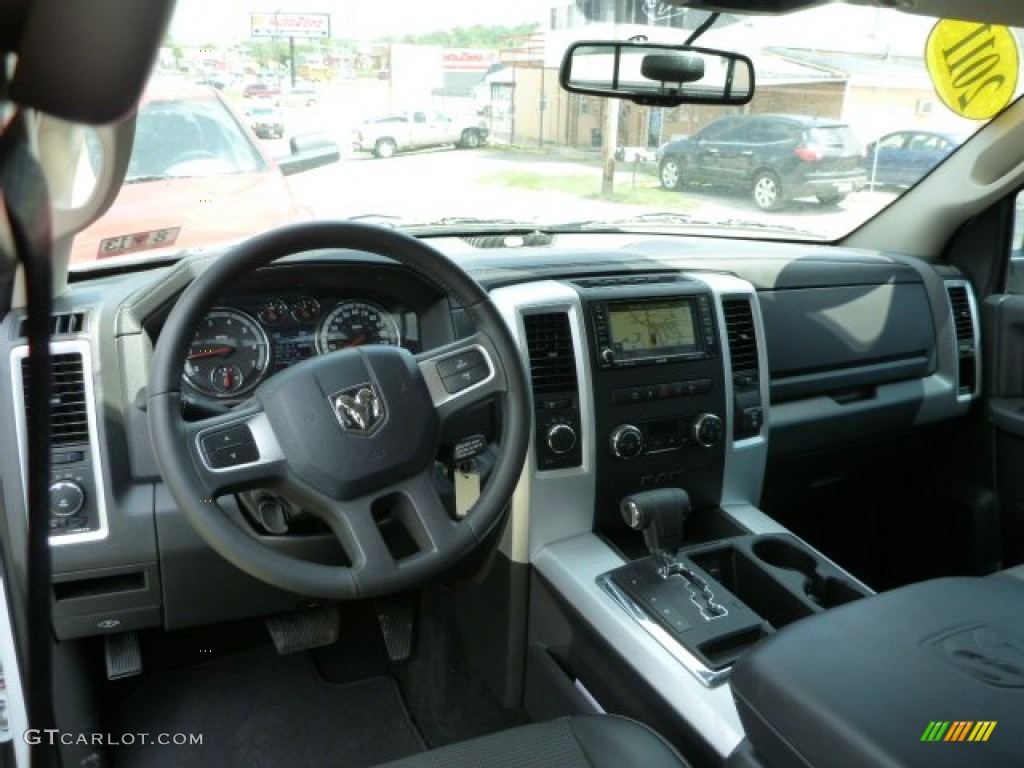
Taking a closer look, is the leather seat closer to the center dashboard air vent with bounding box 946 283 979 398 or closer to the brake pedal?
the brake pedal

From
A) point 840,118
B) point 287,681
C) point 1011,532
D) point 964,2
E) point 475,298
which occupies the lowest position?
point 287,681

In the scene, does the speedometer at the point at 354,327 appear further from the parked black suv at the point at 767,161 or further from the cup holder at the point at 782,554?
the parked black suv at the point at 767,161

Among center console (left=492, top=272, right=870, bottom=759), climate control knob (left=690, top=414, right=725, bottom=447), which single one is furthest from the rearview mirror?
climate control knob (left=690, top=414, right=725, bottom=447)

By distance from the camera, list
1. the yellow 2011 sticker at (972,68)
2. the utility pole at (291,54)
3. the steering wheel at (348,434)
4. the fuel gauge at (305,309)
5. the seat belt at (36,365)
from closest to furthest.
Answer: the seat belt at (36,365), the steering wheel at (348,434), the fuel gauge at (305,309), the yellow 2011 sticker at (972,68), the utility pole at (291,54)

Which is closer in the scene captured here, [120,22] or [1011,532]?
[120,22]

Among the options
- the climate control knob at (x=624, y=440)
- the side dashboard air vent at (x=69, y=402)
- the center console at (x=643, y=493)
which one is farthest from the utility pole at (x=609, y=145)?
the side dashboard air vent at (x=69, y=402)

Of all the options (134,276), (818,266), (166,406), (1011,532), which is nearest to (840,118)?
(818,266)

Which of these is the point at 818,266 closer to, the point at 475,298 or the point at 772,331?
the point at 772,331

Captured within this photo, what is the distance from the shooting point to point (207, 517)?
1449 mm

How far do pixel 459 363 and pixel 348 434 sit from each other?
283 mm

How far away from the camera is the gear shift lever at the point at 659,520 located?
2186 mm

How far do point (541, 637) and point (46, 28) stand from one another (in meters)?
1.99

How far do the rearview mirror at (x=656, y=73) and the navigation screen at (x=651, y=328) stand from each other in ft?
1.84

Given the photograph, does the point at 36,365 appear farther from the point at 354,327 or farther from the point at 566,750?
the point at 354,327
